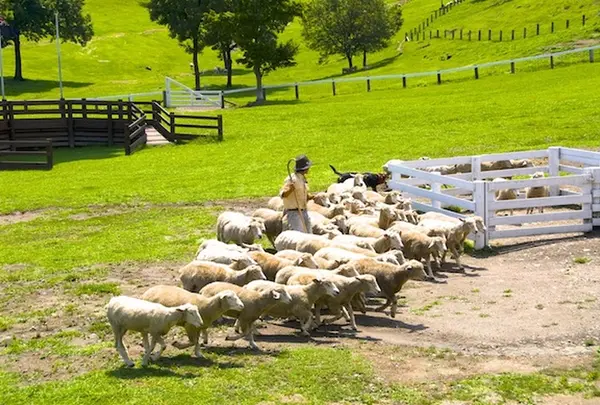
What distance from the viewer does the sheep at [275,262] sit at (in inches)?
543

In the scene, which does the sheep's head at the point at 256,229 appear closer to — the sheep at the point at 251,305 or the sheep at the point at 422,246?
the sheep at the point at 422,246

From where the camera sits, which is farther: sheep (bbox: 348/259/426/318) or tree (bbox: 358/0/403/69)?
tree (bbox: 358/0/403/69)

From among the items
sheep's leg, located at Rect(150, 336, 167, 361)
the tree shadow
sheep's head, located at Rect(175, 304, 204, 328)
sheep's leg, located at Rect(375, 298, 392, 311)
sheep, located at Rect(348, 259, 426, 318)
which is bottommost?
sheep's leg, located at Rect(375, 298, 392, 311)

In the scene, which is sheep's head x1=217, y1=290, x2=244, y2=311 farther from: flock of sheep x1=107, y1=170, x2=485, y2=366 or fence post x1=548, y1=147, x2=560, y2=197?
fence post x1=548, y1=147, x2=560, y2=197

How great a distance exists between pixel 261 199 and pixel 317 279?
11.9m

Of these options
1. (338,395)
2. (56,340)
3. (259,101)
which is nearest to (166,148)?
(259,101)

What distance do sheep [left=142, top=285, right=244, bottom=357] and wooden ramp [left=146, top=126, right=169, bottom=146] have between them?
94.3 ft

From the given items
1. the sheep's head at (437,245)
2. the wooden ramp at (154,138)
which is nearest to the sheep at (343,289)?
the sheep's head at (437,245)

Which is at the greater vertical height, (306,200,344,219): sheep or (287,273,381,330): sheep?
(306,200,344,219): sheep

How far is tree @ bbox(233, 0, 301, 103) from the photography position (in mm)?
52750

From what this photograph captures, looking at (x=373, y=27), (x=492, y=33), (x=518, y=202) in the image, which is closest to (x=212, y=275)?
(x=518, y=202)

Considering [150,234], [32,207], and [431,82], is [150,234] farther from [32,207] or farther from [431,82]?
[431,82]

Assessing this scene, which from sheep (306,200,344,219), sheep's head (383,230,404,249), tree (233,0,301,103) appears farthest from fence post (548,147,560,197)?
tree (233,0,301,103)

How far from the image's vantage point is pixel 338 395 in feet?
32.4
